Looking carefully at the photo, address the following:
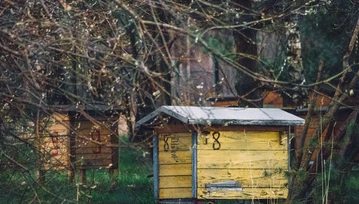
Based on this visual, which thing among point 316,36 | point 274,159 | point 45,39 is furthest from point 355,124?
point 316,36

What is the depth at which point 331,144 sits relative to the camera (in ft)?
32.3

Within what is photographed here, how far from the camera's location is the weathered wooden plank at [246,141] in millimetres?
9883

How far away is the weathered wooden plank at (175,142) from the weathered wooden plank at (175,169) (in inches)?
7.9

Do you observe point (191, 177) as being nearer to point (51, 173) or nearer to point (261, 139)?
point (261, 139)

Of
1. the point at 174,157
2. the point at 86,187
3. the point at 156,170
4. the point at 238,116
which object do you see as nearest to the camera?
the point at 86,187

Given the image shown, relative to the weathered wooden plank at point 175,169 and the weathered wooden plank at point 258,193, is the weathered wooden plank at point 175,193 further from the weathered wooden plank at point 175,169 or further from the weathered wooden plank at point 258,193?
the weathered wooden plank at point 258,193

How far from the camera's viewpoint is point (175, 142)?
33.9 feet

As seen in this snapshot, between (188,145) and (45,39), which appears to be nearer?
(45,39)

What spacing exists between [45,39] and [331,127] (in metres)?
4.82

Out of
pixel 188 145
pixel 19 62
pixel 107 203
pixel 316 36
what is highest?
pixel 316 36

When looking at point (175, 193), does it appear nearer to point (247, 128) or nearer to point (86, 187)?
point (247, 128)

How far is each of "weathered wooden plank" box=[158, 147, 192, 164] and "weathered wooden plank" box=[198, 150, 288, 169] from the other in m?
0.38

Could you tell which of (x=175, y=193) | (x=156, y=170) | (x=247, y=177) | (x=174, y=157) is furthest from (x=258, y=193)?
(x=156, y=170)

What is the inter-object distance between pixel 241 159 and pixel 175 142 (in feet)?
2.79
